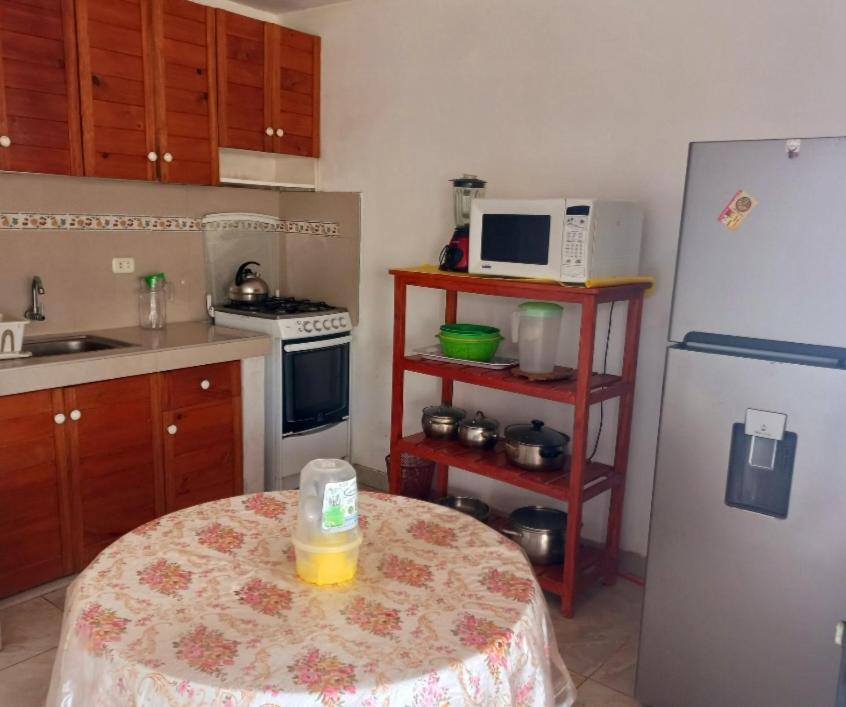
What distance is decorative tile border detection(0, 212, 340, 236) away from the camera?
9.87 feet

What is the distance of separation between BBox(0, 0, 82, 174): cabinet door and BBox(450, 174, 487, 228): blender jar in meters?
1.53

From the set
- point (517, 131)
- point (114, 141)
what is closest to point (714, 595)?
point (517, 131)

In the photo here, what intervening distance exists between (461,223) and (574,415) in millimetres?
956

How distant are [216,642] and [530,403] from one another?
2175mm

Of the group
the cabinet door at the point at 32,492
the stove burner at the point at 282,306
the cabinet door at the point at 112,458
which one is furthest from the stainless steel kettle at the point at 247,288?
the cabinet door at the point at 32,492

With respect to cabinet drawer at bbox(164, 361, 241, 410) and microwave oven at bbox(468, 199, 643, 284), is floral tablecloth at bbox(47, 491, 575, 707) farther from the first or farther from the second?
cabinet drawer at bbox(164, 361, 241, 410)

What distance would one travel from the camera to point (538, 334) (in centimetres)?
276

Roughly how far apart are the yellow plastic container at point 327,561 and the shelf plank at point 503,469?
1.34 metres

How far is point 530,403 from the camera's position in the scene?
3195mm

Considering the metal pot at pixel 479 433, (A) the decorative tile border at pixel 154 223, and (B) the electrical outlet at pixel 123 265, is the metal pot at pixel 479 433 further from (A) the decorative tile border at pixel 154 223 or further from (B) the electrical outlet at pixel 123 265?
(B) the electrical outlet at pixel 123 265

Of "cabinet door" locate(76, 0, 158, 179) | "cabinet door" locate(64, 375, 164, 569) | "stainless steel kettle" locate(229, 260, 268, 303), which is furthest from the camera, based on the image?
"stainless steel kettle" locate(229, 260, 268, 303)

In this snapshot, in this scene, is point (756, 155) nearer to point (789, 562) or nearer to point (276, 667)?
point (789, 562)

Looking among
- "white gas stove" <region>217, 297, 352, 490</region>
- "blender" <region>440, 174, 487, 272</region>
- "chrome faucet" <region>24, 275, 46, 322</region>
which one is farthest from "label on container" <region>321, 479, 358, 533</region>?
"chrome faucet" <region>24, 275, 46, 322</region>

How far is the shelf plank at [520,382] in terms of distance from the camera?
2605 millimetres
